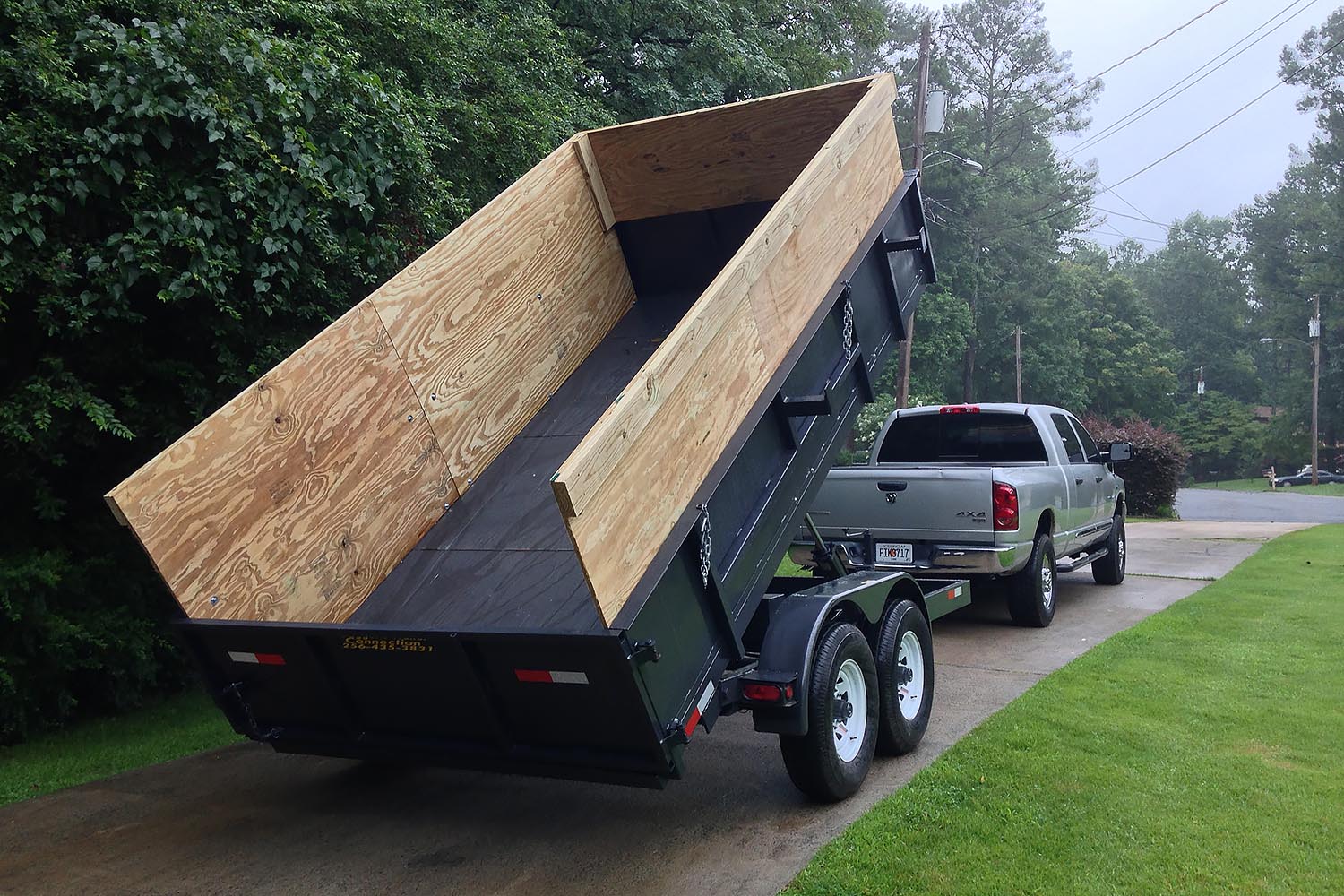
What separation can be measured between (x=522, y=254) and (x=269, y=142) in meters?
1.73

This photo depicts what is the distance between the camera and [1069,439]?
1022 cm

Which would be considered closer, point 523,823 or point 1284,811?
point 1284,811

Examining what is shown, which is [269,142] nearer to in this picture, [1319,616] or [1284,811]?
[1284,811]

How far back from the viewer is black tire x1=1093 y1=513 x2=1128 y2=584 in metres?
11.4

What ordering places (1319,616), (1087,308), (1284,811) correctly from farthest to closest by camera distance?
1. (1087,308)
2. (1319,616)
3. (1284,811)

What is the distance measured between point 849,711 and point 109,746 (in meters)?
4.65

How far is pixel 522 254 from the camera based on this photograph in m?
6.12

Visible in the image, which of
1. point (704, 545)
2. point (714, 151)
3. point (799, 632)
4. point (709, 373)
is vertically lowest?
point (799, 632)

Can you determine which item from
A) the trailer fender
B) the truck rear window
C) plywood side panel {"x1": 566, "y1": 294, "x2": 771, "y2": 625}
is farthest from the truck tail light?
plywood side panel {"x1": 566, "y1": 294, "x2": 771, "y2": 625}

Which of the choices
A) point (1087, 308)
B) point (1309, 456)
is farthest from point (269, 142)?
point (1309, 456)

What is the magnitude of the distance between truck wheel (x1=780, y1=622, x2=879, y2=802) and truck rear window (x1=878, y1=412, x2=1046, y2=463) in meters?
4.65

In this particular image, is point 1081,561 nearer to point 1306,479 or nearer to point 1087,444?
point 1087,444

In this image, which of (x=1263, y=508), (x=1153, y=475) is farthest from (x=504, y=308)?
(x=1263, y=508)

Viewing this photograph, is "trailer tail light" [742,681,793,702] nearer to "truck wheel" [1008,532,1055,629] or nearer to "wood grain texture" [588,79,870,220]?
"wood grain texture" [588,79,870,220]
